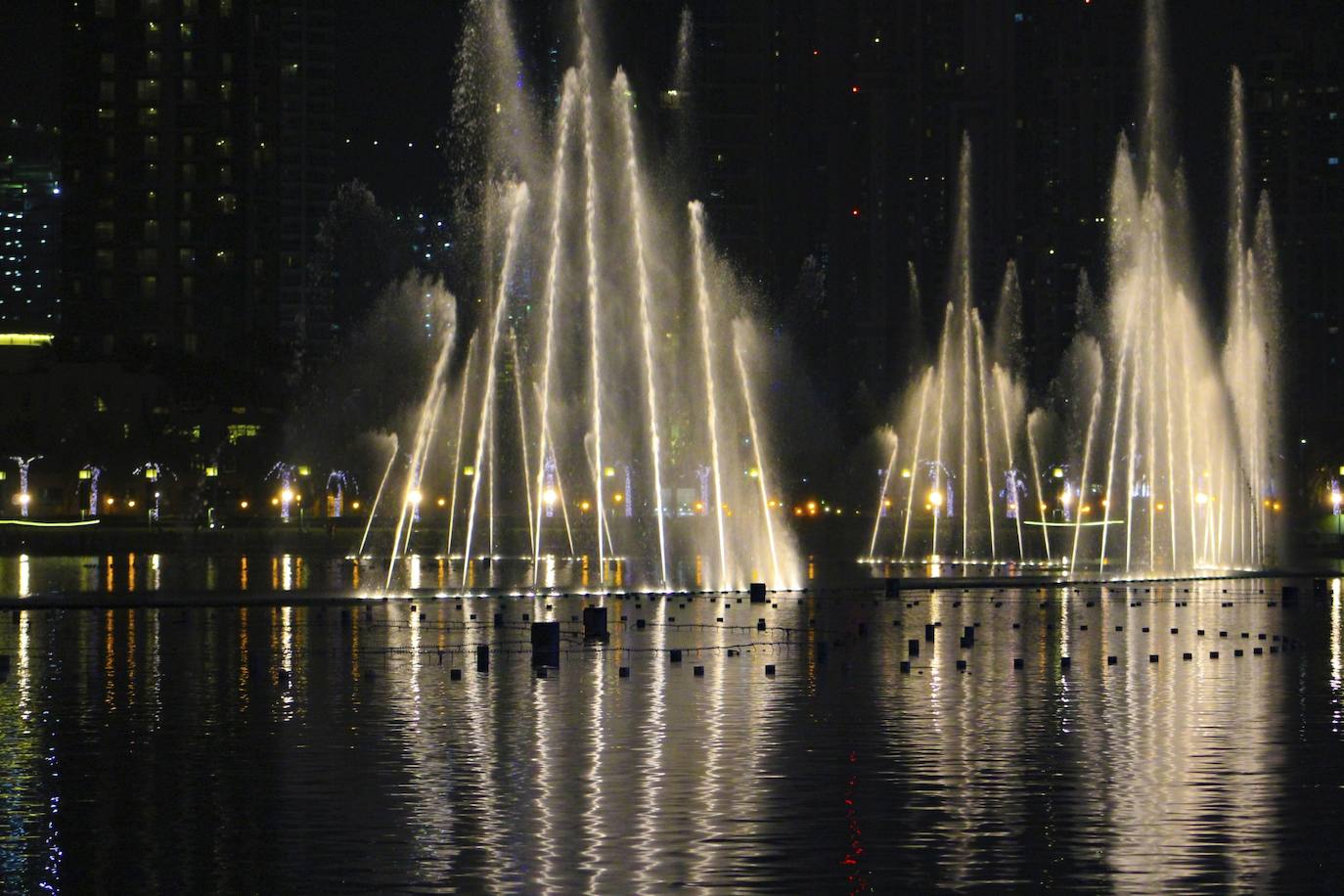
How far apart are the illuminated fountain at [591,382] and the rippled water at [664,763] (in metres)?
18.3

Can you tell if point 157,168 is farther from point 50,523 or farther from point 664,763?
point 664,763

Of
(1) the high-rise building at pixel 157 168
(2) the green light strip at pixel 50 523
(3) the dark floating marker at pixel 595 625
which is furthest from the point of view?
(1) the high-rise building at pixel 157 168

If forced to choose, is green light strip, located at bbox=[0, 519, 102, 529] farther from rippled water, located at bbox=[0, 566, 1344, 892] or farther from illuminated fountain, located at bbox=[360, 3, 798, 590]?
rippled water, located at bbox=[0, 566, 1344, 892]

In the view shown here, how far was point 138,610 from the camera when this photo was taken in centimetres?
4081

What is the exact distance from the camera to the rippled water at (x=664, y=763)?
14.9 m

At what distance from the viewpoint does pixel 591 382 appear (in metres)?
72.4

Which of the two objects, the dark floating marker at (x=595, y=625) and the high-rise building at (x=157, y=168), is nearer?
the dark floating marker at (x=595, y=625)

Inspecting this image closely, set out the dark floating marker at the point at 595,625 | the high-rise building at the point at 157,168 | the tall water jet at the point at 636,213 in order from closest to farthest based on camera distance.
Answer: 1. the dark floating marker at the point at 595,625
2. the tall water jet at the point at 636,213
3. the high-rise building at the point at 157,168

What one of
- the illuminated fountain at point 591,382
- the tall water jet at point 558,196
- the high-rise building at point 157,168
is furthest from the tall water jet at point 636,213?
the high-rise building at point 157,168

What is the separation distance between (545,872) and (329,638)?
773 inches

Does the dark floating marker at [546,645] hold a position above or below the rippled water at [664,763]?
above

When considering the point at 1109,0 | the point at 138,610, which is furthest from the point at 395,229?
the point at 138,610

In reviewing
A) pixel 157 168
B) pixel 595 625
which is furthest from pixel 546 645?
pixel 157 168

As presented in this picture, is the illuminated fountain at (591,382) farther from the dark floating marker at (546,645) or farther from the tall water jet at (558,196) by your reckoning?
the dark floating marker at (546,645)
